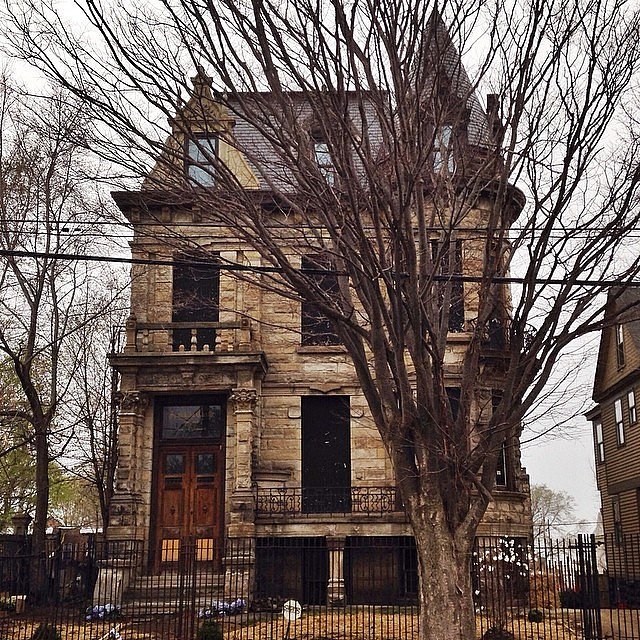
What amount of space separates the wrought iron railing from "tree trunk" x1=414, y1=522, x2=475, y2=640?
Result: 1002 cm

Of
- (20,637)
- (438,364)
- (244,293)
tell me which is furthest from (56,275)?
(438,364)

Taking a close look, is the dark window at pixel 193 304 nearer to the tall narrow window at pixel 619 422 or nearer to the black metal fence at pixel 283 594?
the black metal fence at pixel 283 594

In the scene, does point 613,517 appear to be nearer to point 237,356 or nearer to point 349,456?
point 349,456

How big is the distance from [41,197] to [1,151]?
1413 millimetres

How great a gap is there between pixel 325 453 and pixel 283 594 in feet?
12.0

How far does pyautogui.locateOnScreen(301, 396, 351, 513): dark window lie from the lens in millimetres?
21453

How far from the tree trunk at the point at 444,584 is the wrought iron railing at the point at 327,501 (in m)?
10.0

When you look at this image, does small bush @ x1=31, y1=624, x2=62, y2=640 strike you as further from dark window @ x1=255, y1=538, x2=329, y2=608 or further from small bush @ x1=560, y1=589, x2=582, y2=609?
small bush @ x1=560, y1=589, x2=582, y2=609

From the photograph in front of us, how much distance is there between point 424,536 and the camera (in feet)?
32.8

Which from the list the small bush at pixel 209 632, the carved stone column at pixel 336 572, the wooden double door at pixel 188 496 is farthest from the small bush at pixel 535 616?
the wooden double door at pixel 188 496

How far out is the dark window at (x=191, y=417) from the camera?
21.9m

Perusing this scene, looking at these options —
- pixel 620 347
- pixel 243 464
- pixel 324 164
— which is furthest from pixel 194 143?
pixel 620 347

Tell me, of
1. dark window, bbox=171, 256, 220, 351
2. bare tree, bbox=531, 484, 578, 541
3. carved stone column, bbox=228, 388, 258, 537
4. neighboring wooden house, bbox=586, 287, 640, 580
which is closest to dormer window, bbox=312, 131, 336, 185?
dark window, bbox=171, 256, 220, 351

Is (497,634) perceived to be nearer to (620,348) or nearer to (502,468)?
(502,468)
